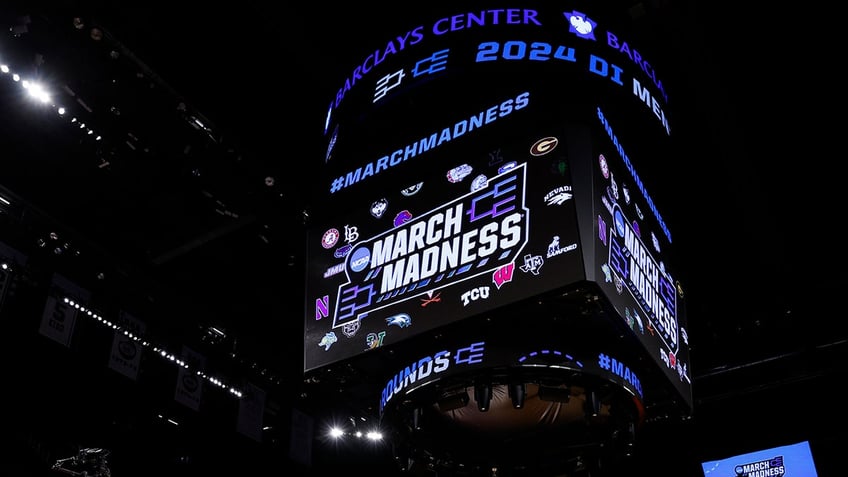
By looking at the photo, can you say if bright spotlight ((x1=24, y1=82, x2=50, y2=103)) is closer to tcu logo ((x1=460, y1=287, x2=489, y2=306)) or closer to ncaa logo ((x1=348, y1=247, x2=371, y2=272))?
ncaa logo ((x1=348, y1=247, x2=371, y2=272))

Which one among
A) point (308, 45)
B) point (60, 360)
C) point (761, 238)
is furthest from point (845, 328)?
point (60, 360)

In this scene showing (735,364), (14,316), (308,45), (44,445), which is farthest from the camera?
(735,364)

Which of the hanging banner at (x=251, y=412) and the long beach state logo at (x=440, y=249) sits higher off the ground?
the hanging banner at (x=251, y=412)

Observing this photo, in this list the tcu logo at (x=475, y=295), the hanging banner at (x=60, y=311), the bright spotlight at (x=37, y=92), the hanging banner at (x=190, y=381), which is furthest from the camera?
the hanging banner at (x=190, y=381)

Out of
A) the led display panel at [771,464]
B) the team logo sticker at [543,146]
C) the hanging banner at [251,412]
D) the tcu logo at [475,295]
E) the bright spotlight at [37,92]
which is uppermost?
the bright spotlight at [37,92]

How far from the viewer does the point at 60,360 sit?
326 inches

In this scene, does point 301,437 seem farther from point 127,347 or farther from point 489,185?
point 489,185

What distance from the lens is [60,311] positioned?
7047mm

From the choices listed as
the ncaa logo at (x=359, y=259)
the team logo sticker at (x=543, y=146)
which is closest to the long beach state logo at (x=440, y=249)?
the ncaa logo at (x=359, y=259)

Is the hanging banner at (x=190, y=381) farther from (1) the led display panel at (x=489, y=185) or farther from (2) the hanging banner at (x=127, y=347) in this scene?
(1) the led display panel at (x=489, y=185)

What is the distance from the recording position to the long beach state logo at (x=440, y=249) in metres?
4.34

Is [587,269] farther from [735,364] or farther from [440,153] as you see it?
[735,364]

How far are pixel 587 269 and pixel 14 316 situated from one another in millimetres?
5560

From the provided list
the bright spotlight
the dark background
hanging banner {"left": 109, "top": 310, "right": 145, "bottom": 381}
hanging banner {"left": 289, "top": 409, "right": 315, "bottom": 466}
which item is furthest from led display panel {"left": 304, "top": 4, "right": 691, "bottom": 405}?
hanging banner {"left": 289, "top": 409, "right": 315, "bottom": 466}
